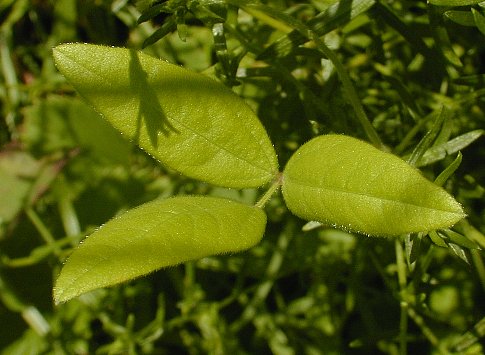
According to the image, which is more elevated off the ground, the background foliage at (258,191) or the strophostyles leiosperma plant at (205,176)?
the strophostyles leiosperma plant at (205,176)

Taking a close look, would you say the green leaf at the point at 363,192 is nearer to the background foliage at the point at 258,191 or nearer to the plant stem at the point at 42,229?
the background foliage at the point at 258,191

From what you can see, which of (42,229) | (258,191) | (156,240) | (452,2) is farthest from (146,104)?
(42,229)

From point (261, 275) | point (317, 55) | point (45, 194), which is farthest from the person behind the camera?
point (45, 194)

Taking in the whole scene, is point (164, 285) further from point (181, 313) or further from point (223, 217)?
point (223, 217)

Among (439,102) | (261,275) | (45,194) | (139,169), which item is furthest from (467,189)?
(45,194)

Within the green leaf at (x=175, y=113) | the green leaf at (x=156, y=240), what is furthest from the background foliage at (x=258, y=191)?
the green leaf at (x=156, y=240)

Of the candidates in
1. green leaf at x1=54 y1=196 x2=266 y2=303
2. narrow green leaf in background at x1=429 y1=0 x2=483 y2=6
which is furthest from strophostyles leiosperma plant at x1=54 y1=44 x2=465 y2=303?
narrow green leaf in background at x1=429 y1=0 x2=483 y2=6

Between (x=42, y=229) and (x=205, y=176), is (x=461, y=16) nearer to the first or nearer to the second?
(x=205, y=176)
